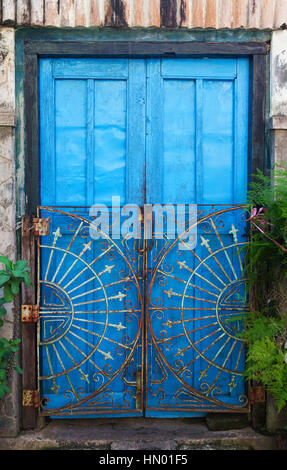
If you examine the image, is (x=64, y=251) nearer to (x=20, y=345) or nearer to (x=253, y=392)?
(x=20, y=345)

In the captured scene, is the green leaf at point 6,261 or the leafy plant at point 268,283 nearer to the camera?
the green leaf at point 6,261

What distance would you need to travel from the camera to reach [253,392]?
11.2ft

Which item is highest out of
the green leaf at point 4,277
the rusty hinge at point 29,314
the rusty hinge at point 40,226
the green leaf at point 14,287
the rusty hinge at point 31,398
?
the rusty hinge at point 40,226

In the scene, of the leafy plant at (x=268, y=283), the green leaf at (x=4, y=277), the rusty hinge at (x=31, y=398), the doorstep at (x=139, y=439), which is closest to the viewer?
the green leaf at (x=4, y=277)

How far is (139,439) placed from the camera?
328 cm

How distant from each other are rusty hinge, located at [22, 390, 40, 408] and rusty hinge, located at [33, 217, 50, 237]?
48.5 inches

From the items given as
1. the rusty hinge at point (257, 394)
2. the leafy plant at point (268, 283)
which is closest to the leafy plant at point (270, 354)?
the leafy plant at point (268, 283)

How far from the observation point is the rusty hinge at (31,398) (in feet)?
11.1

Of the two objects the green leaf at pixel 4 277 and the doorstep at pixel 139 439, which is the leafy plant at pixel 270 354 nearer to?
the doorstep at pixel 139 439

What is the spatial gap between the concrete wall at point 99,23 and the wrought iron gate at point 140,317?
265mm

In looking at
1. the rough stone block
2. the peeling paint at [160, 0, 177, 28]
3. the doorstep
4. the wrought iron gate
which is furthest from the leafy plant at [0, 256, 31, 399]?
the peeling paint at [160, 0, 177, 28]

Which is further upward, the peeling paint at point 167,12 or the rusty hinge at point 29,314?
the peeling paint at point 167,12

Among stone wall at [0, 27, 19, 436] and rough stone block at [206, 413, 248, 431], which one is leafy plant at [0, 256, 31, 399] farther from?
rough stone block at [206, 413, 248, 431]

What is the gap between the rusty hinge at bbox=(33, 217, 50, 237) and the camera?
10.9 ft
